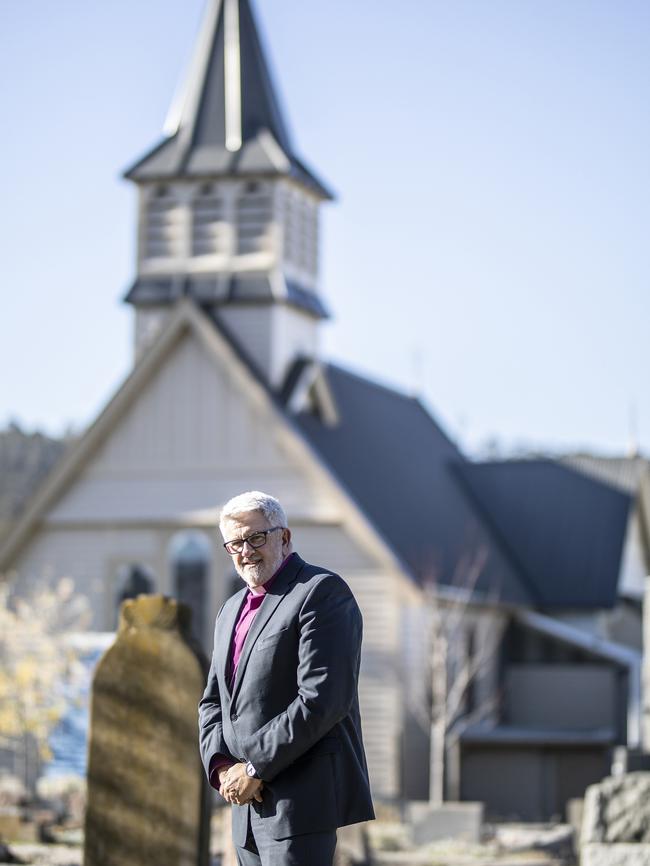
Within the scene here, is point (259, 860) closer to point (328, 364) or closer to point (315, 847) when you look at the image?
point (315, 847)

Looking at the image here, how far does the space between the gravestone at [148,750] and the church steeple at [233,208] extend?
23201 millimetres

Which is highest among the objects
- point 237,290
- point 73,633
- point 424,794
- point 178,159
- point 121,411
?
point 178,159

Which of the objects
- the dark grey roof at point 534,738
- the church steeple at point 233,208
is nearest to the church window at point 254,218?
the church steeple at point 233,208

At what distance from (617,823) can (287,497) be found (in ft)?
68.3

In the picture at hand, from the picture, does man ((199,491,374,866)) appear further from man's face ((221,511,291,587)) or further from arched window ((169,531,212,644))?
arched window ((169,531,212,644))

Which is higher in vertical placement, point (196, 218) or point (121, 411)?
point (196, 218)

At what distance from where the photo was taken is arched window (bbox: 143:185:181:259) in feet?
112

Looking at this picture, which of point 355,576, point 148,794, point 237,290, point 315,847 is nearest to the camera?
point 315,847

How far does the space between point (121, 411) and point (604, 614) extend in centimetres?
1100

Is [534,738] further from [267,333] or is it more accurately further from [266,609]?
[266,609]

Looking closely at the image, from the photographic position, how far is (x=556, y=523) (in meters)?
38.7

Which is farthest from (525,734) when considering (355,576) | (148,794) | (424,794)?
(148,794)

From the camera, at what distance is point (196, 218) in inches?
1345

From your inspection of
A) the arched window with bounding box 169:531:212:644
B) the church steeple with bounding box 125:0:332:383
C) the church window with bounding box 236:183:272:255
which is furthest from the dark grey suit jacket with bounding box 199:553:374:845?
the church window with bounding box 236:183:272:255
